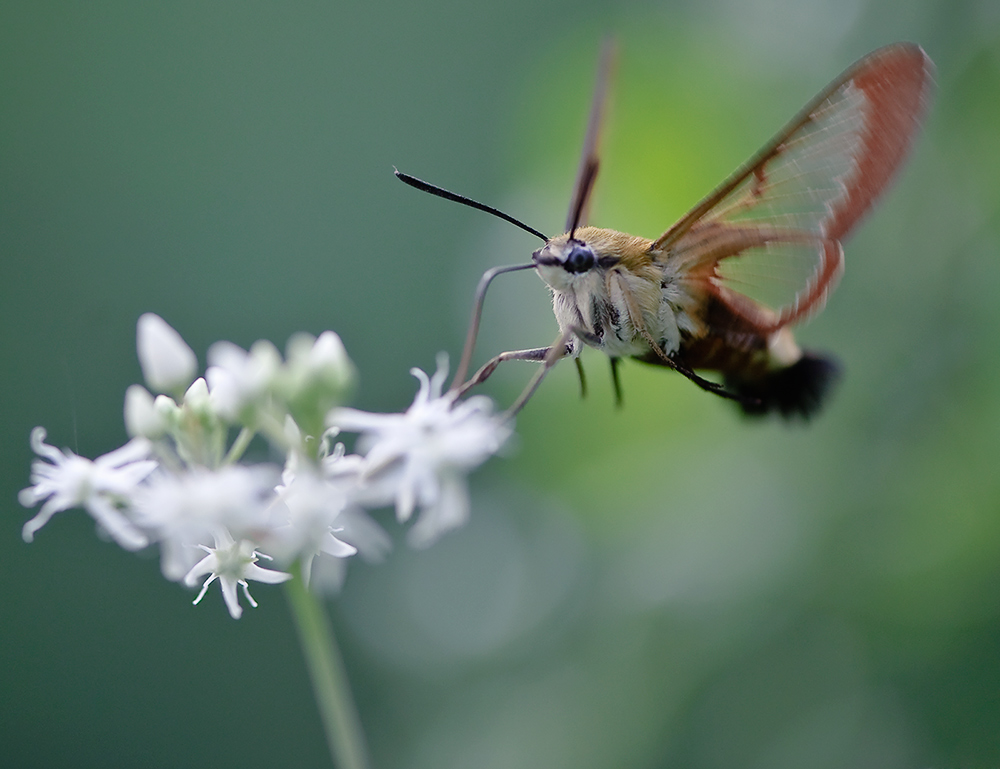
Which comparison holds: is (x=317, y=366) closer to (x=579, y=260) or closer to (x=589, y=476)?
(x=579, y=260)

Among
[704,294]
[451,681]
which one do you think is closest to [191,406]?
[704,294]

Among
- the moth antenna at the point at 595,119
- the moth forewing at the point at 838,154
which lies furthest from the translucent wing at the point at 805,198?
the moth antenna at the point at 595,119

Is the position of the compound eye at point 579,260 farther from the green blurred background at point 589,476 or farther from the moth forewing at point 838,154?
the green blurred background at point 589,476

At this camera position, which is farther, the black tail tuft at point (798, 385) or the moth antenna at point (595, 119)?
the black tail tuft at point (798, 385)

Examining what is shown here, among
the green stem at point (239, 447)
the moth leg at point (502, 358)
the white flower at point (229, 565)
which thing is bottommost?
the white flower at point (229, 565)

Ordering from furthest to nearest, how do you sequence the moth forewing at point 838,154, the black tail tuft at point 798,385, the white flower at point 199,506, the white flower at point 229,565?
the black tail tuft at point 798,385
the moth forewing at point 838,154
the white flower at point 229,565
the white flower at point 199,506

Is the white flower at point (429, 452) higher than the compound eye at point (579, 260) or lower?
lower

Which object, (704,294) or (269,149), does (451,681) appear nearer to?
(704,294)

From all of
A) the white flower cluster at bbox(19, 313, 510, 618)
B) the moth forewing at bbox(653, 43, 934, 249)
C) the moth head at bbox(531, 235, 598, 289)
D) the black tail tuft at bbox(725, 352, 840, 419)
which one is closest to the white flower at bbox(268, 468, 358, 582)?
the white flower cluster at bbox(19, 313, 510, 618)

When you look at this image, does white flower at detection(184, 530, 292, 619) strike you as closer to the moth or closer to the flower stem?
the flower stem
